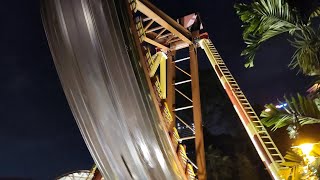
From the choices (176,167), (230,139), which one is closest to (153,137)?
(176,167)

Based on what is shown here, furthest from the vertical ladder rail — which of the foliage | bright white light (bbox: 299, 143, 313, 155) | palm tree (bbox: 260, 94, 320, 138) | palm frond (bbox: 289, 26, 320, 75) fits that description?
palm frond (bbox: 289, 26, 320, 75)

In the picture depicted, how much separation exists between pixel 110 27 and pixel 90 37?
1.43 ft

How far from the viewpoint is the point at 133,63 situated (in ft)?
21.8

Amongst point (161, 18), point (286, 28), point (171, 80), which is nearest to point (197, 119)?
point (171, 80)

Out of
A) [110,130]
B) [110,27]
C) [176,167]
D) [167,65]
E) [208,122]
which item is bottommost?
[176,167]

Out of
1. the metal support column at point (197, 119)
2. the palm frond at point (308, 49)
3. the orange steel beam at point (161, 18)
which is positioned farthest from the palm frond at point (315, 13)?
the metal support column at point (197, 119)

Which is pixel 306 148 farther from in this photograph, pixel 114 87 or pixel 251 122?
pixel 251 122

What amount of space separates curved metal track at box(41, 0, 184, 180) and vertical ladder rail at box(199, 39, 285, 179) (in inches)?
82.8

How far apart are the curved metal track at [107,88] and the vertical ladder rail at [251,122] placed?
6.90 ft

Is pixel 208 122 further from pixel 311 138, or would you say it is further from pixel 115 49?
pixel 311 138

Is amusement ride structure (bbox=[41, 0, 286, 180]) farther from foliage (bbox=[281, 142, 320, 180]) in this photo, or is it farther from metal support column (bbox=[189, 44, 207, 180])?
foliage (bbox=[281, 142, 320, 180])

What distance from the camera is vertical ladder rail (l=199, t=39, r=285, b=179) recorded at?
310 inches

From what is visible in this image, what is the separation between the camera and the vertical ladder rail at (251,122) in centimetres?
788

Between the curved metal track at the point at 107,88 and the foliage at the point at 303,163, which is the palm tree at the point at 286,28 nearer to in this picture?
the foliage at the point at 303,163
